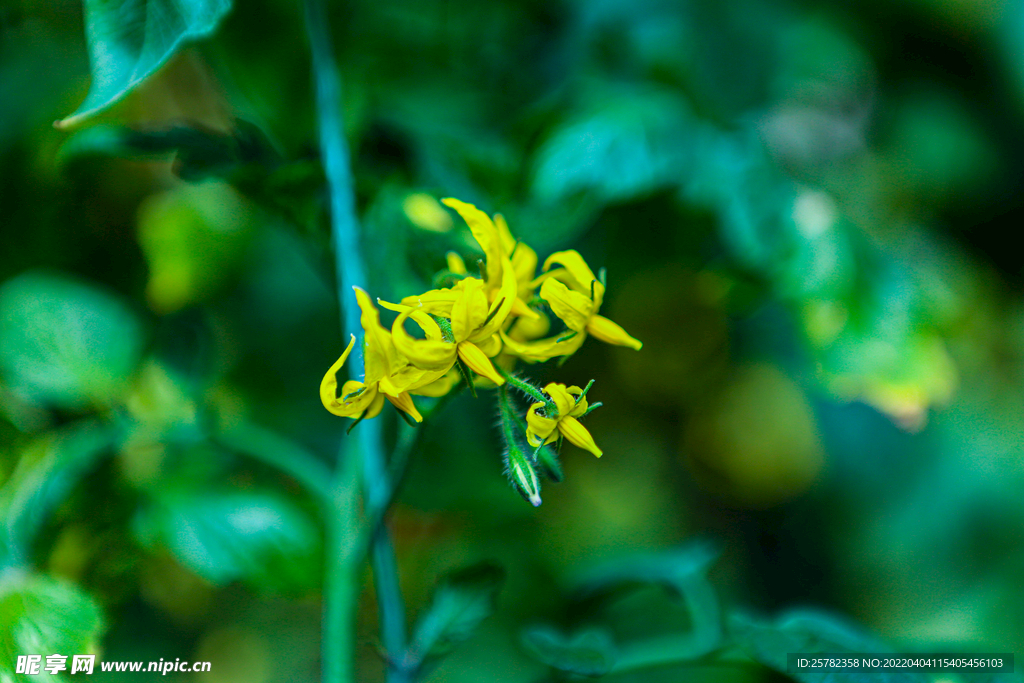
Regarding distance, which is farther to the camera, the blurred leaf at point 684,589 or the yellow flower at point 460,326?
the blurred leaf at point 684,589

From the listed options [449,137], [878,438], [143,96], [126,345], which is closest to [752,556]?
[878,438]

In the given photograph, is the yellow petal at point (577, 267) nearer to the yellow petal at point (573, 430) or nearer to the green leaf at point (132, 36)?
the yellow petal at point (573, 430)

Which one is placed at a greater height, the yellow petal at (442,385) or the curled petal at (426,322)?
the curled petal at (426,322)

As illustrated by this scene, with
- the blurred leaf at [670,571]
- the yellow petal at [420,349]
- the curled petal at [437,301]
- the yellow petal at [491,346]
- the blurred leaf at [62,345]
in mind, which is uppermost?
the curled petal at [437,301]

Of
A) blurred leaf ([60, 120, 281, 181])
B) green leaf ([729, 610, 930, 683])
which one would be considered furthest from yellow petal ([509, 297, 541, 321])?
green leaf ([729, 610, 930, 683])

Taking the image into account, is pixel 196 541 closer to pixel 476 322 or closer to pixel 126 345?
pixel 126 345

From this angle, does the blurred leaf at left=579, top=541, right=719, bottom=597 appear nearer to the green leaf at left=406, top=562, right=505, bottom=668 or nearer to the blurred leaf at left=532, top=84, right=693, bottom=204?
the green leaf at left=406, top=562, right=505, bottom=668

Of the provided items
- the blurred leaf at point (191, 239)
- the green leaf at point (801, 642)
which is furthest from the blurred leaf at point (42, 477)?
the green leaf at point (801, 642)
